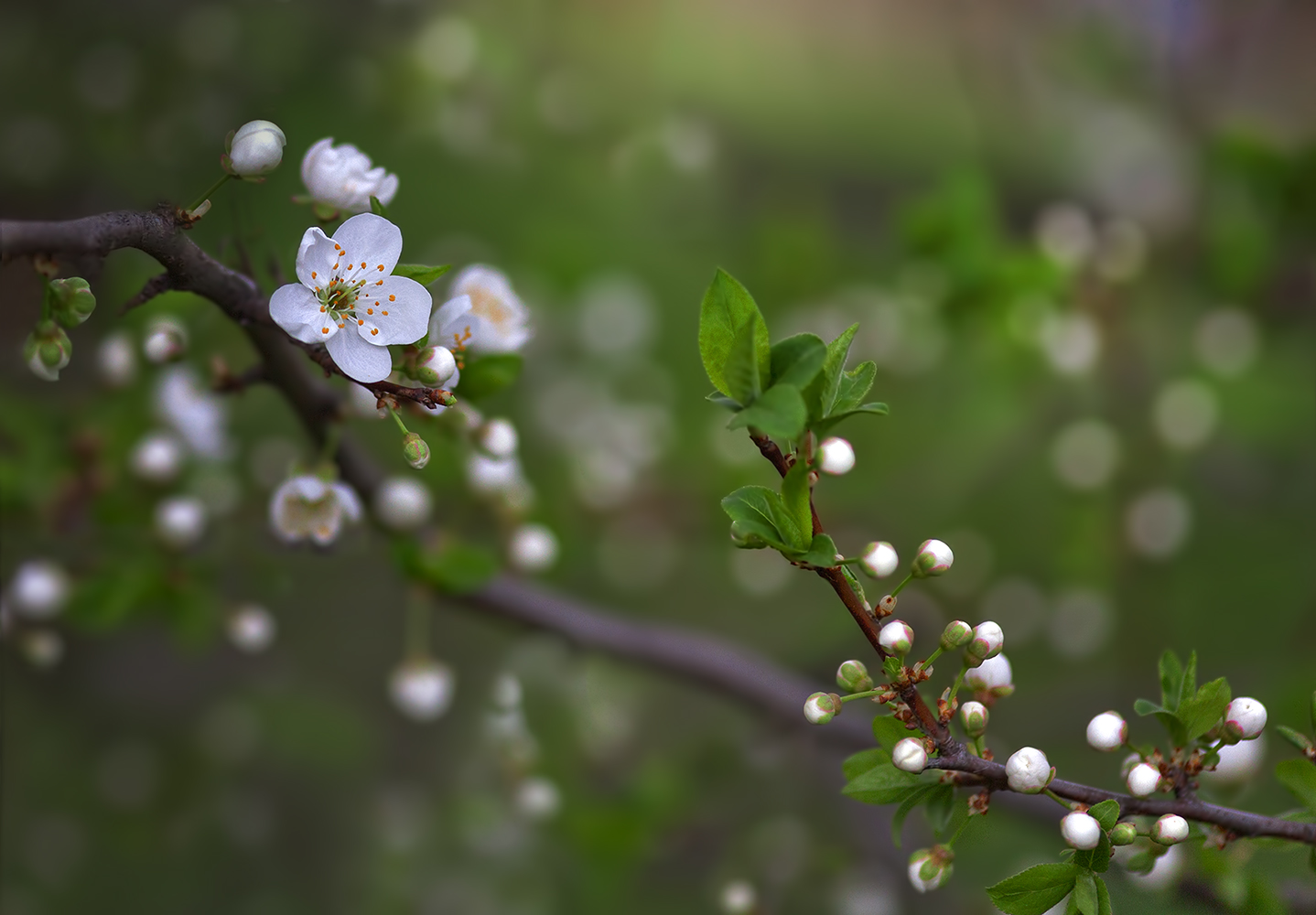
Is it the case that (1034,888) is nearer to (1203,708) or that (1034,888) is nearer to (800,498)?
(1203,708)

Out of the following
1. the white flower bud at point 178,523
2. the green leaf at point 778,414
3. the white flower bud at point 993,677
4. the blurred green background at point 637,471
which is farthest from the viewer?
the blurred green background at point 637,471

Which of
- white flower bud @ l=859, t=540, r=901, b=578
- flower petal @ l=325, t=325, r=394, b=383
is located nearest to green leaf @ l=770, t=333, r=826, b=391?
white flower bud @ l=859, t=540, r=901, b=578

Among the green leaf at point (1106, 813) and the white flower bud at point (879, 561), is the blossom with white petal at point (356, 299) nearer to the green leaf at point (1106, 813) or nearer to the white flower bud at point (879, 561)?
the white flower bud at point (879, 561)

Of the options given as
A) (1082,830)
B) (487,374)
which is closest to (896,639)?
(1082,830)

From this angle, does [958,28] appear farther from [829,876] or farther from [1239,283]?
[829,876]

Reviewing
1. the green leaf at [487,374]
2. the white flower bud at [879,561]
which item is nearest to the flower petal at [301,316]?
the green leaf at [487,374]

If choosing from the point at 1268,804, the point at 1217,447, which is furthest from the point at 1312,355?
the point at 1268,804
